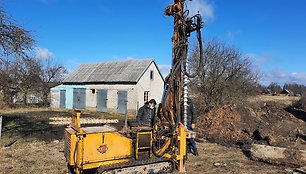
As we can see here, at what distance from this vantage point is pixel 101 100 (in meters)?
29.0

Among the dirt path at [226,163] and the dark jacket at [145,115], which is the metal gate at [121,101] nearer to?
the dirt path at [226,163]

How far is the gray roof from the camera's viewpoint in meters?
28.0

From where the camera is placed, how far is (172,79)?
749 centimetres

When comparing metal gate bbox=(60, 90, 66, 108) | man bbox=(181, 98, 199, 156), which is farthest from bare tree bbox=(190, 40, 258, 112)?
metal gate bbox=(60, 90, 66, 108)

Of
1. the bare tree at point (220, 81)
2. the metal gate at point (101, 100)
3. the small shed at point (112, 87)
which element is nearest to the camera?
the bare tree at point (220, 81)

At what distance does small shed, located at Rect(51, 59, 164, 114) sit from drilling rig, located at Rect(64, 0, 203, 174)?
18.1 m

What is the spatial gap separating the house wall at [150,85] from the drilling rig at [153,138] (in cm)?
1815

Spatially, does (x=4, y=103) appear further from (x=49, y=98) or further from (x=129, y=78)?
(x=129, y=78)

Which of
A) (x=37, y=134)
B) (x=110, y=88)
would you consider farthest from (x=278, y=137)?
(x=110, y=88)

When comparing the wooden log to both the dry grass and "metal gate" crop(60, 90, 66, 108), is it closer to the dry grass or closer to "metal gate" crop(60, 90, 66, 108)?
the dry grass

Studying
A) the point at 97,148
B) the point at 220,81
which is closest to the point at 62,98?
the point at 220,81

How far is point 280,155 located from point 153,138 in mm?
4484

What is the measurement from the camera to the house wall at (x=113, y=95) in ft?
87.7

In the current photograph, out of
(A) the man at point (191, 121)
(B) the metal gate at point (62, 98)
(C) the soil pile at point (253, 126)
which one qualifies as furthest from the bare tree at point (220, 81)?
(B) the metal gate at point (62, 98)
